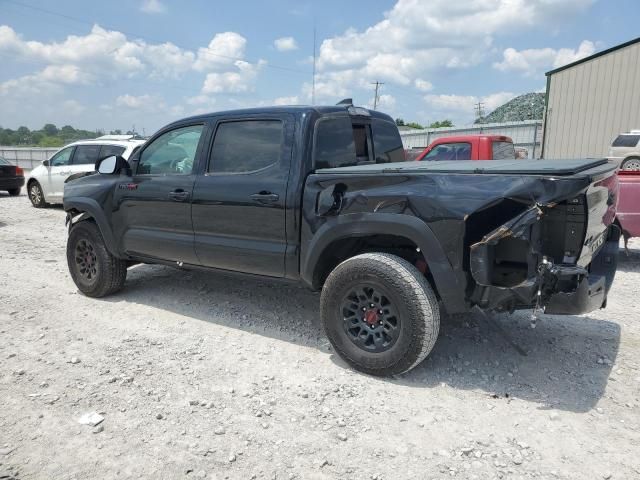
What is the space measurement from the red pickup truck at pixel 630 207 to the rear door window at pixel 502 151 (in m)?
3.15

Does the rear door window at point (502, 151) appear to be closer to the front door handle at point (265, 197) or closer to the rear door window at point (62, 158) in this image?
the front door handle at point (265, 197)

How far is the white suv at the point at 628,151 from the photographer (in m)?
15.1

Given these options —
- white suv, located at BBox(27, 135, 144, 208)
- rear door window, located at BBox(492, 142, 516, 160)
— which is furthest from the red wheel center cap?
white suv, located at BBox(27, 135, 144, 208)

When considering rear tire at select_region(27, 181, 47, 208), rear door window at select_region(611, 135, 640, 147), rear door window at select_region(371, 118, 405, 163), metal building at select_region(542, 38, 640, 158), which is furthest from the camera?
metal building at select_region(542, 38, 640, 158)

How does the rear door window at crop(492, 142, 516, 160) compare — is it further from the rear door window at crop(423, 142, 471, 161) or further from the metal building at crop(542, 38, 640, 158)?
the metal building at crop(542, 38, 640, 158)

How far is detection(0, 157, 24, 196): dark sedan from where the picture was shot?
48.7ft

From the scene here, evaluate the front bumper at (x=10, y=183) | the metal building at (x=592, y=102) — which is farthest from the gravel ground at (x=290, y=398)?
the metal building at (x=592, y=102)

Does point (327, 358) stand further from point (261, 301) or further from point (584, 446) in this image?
point (584, 446)

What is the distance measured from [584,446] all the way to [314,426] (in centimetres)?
147

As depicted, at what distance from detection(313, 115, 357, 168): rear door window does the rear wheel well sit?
2.17 ft

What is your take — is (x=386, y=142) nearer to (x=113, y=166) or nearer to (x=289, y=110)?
(x=289, y=110)

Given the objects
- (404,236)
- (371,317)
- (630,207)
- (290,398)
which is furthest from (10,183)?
(630,207)

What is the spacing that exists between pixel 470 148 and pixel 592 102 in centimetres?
1342

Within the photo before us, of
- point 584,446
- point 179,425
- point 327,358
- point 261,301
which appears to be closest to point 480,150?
point 261,301
